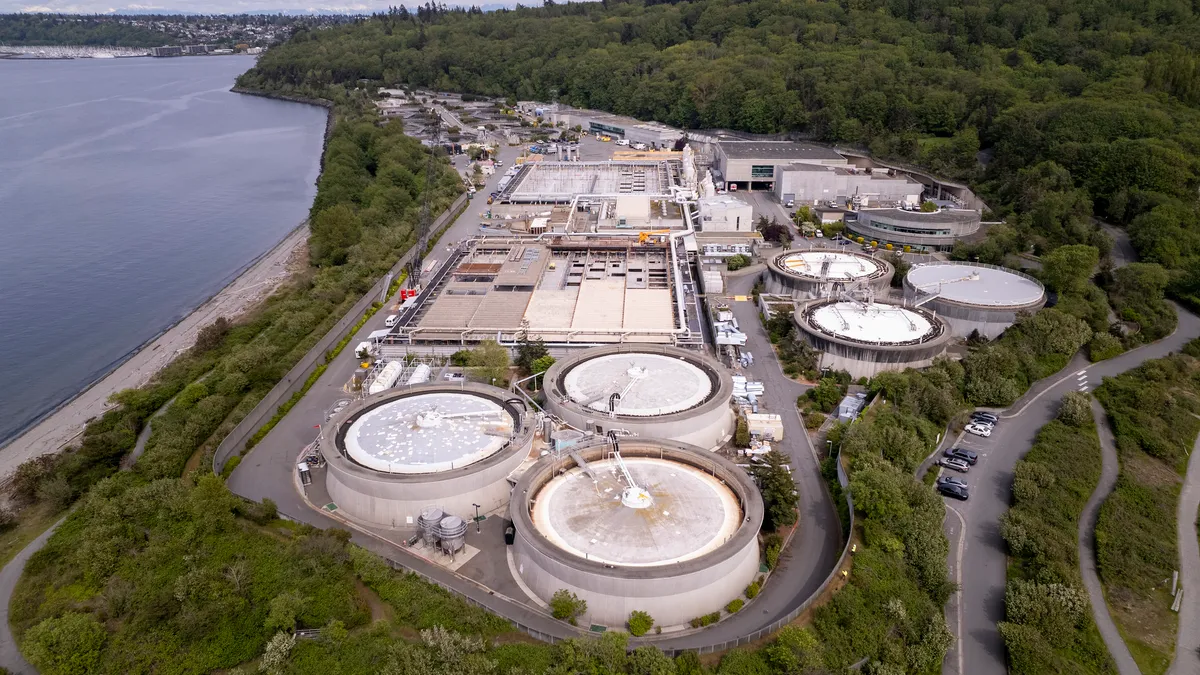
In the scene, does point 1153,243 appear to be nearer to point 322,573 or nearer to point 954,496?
point 954,496

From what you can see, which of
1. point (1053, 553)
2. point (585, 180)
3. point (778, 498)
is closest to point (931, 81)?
point (585, 180)

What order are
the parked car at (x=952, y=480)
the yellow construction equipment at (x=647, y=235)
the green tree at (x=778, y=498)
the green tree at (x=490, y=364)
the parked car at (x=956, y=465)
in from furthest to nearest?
the yellow construction equipment at (x=647, y=235), the green tree at (x=490, y=364), the parked car at (x=956, y=465), the parked car at (x=952, y=480), the green tree at (x=778, y=498)

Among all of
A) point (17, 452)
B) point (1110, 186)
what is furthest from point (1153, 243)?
point (17, 452)

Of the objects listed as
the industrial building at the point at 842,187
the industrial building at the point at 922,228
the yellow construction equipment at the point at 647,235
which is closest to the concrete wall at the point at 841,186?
the industrial building at the point at 842,187

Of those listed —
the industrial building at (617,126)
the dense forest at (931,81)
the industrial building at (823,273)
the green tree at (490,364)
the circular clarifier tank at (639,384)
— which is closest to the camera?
the circular clarifier tank at (639,384)

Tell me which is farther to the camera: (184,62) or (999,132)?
(184,62)

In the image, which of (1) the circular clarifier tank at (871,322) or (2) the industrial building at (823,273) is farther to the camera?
(2) the industrial building at (823,273)

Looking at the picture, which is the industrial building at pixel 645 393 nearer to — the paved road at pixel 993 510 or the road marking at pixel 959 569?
the road marking at pixel 959 569
